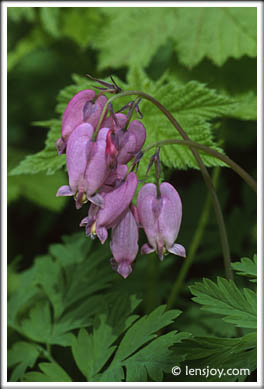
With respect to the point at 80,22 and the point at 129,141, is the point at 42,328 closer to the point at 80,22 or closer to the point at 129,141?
the point at 129,141

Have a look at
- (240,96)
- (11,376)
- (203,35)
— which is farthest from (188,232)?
(11,376)

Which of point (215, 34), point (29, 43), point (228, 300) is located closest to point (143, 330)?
point (228, 300)

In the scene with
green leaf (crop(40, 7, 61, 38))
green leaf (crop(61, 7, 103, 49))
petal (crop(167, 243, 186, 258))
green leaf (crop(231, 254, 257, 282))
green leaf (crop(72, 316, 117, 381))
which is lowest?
green leaf (crop(72, 316, 117, 381))

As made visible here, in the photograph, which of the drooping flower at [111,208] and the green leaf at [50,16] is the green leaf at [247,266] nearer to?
the drooping flower at [111,208]

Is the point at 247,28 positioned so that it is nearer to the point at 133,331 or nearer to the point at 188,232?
the point at 188,232

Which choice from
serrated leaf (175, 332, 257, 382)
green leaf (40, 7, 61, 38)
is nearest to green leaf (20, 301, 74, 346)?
serrated leaf (175, 332, 257, 382)

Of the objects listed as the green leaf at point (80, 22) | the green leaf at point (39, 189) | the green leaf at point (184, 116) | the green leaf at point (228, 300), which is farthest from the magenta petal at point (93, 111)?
the green leaf at point (80, 22)

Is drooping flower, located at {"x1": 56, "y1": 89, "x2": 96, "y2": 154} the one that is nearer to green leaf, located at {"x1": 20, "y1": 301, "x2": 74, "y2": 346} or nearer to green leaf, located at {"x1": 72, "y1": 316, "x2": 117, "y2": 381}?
green leaf, located at {"x1": 72, "y1": 316, "x2": 117, "y2": 381}
